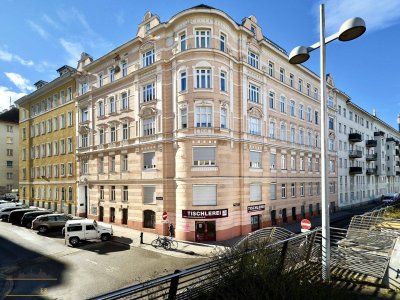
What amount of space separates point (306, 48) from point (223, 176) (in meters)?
16.3

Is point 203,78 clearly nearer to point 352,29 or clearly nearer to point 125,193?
point 125,193

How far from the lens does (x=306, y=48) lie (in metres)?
7.46

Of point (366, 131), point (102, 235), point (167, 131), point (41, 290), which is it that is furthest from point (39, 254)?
point (366, 131)

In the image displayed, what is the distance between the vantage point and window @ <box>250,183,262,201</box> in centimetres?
2584

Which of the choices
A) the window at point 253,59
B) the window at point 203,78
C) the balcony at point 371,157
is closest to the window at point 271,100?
the window at point 253,59

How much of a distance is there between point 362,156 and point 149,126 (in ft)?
148

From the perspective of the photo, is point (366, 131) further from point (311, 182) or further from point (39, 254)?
point (39, 254)

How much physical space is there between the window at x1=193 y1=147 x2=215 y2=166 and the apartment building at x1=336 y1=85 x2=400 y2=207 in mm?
30299

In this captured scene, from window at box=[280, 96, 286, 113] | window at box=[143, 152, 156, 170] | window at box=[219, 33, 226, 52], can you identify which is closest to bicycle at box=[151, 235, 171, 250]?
window at box=[143, 152, 156, 170]

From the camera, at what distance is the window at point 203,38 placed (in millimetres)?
23250

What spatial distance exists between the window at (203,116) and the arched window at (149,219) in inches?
386

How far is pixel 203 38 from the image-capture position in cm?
2334

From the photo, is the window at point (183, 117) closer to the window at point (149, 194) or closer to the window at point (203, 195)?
the window at point (203, 195)

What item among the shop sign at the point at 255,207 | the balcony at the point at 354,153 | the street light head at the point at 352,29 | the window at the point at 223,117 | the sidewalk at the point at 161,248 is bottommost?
the sidewalk at the point at 161,248
